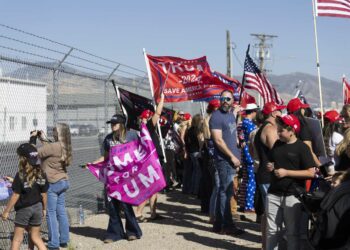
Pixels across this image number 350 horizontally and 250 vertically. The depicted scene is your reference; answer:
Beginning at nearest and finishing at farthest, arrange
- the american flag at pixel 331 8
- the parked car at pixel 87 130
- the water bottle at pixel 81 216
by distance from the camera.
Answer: the water bottle at pixel 81 216 → the parked car at pixel 87 130 → the american flag at pixel 331 8

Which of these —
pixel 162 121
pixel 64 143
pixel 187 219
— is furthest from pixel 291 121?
pixel 162 121

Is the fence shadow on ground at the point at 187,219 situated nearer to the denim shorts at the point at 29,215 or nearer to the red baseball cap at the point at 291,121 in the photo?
the red baseball cap at the point at 291,121

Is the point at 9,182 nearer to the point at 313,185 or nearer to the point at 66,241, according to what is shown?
the point at 66,241

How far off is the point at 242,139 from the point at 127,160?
2.14m

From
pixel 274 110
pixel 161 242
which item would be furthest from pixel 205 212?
pixel 274 110

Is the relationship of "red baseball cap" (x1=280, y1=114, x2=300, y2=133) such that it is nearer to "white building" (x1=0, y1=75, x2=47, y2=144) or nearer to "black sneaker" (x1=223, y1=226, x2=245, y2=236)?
"black sneaker" (x1=223, y1=226, x2=245, y2=236)

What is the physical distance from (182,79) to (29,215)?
4.45 m

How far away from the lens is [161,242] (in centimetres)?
813

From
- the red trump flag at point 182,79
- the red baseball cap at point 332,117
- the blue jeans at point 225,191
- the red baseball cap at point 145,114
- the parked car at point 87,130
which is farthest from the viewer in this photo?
the parked car at point 87,130

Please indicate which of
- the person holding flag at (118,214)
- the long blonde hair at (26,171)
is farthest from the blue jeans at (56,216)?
the long blonde hair at (26,171)

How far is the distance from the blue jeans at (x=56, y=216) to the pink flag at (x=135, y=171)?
0.68 metres

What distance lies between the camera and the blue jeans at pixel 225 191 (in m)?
8.30

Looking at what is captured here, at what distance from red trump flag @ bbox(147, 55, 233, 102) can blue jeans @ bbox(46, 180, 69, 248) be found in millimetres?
2720

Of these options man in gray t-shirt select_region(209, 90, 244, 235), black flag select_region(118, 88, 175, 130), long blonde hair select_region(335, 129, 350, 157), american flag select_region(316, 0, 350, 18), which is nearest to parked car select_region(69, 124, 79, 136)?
black flag select_region(118, 88, 175, 130)
